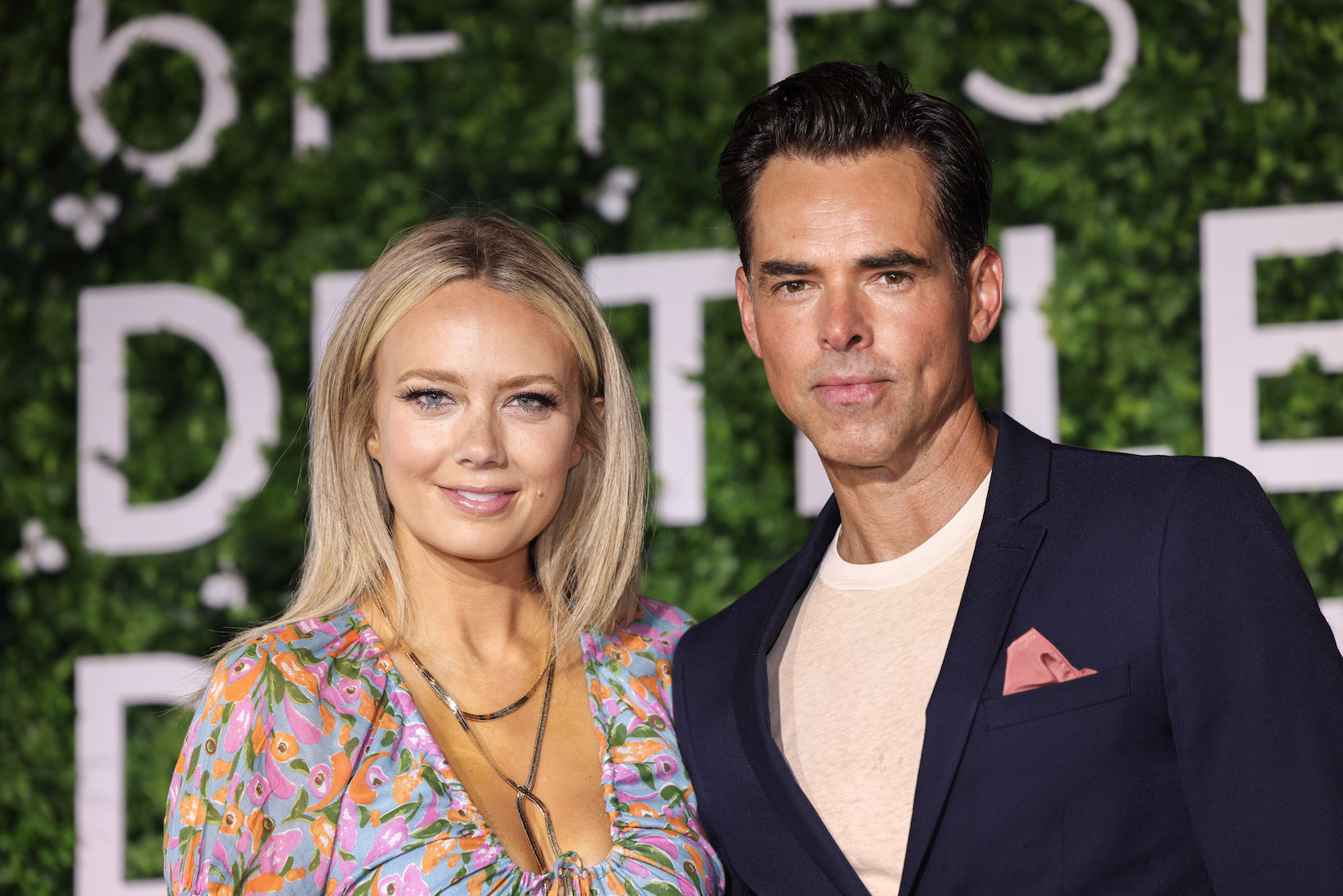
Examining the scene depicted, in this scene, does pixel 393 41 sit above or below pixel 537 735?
above

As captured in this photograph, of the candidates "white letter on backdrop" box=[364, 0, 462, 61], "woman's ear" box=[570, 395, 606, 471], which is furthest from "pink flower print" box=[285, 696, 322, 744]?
"white letter on backdrop" box=[364, 0, 462, 61]

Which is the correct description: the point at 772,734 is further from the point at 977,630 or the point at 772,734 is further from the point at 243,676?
the point at 243,676

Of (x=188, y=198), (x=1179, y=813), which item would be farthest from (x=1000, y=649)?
(x=188, y=198)

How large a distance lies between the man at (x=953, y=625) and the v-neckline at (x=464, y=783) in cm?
15

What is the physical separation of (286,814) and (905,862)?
890 millimetres

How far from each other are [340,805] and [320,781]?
0.05 meters

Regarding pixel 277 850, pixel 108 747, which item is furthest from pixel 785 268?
pixel 108 747

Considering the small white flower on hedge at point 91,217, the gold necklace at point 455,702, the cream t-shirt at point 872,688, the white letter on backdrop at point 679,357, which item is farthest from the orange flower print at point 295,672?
the small white flower on hedge at point 91,217

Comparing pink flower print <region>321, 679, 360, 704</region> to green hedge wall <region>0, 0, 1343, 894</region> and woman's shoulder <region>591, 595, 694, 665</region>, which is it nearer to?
woman's shoulder <region>591, 595, 694, 665</region>

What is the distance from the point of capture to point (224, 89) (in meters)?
4.07

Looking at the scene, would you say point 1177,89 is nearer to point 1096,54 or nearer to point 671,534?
point 1096,54

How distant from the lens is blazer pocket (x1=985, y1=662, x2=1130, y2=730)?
1746 mm

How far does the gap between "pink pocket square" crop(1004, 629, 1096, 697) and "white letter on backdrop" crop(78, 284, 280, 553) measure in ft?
8.90

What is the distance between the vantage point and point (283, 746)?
195 centimetres
